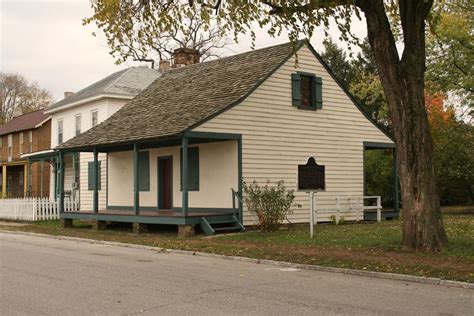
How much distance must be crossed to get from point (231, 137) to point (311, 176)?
4.24m

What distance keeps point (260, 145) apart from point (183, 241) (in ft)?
17.0

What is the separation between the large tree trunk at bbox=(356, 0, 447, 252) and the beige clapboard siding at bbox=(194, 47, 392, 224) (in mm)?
7119

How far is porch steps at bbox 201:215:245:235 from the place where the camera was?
1898cm

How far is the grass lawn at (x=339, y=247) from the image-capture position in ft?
38.0

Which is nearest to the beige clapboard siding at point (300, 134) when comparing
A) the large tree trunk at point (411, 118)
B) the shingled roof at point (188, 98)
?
the shingled roof at point (188, 98)

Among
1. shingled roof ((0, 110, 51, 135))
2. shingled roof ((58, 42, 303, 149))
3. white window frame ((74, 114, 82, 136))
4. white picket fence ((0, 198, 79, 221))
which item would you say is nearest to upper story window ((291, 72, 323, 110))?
shingled roof ((58, 42, 303, 149))

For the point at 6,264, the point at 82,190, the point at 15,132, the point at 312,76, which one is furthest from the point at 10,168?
the point at 6,264

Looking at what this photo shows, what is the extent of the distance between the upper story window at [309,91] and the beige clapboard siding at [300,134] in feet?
0.80

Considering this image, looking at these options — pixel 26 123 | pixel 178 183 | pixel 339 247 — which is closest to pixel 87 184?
pixel 178 183

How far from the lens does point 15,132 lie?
146 feet

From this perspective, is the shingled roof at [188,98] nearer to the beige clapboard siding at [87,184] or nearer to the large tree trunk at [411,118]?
the beige clapboard siding at [87,184]

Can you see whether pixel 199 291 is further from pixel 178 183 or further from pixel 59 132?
pixel 59 132

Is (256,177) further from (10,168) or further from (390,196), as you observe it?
(10,168)

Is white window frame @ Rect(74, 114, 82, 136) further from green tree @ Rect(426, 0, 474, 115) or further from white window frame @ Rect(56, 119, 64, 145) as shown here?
green tree @ Rect(426, 0, 474, 115)
